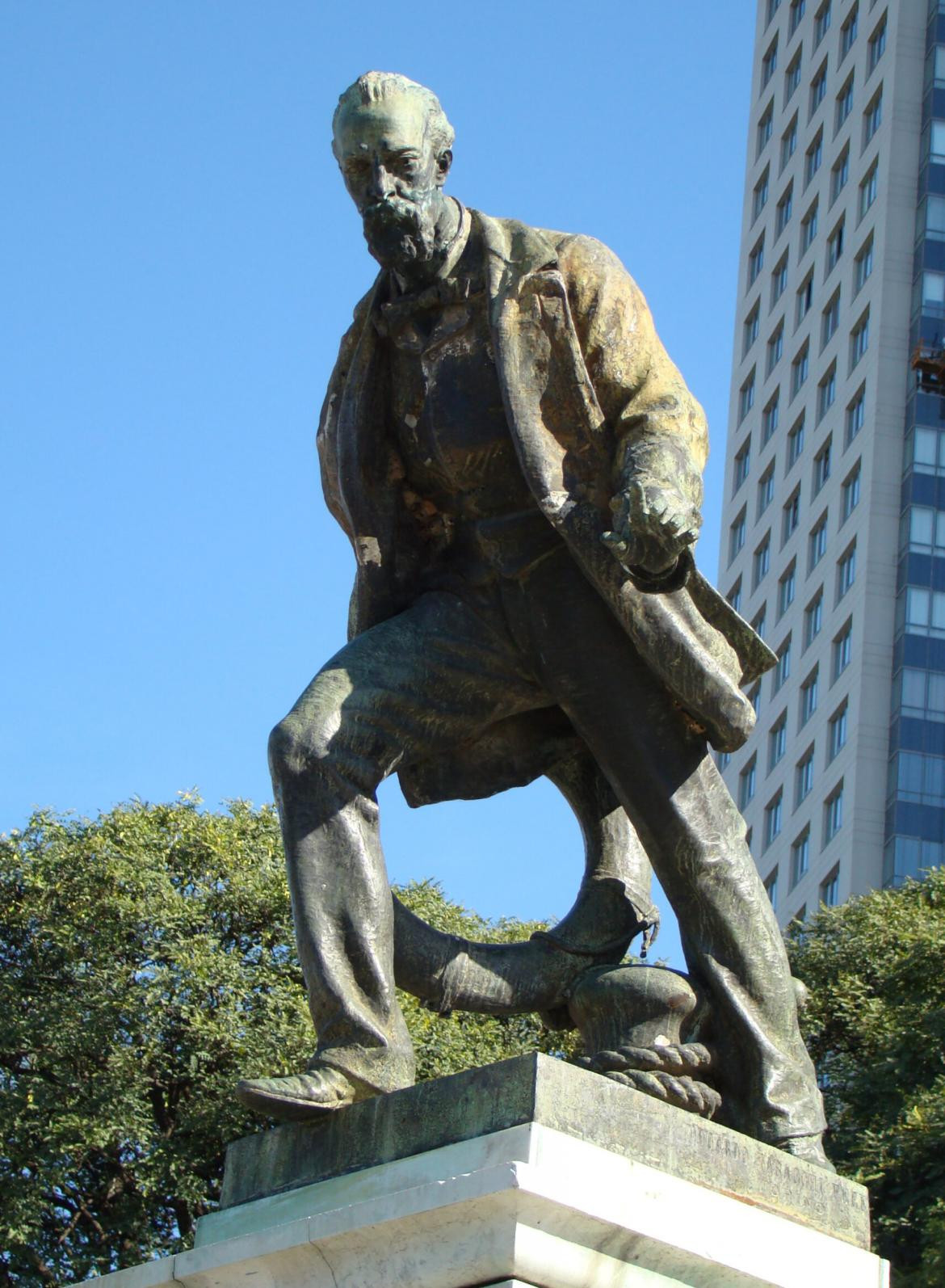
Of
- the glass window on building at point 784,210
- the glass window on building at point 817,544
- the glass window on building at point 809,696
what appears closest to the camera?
the glass window on building at point 809,696

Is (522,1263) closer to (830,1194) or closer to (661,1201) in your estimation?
(661,1201)

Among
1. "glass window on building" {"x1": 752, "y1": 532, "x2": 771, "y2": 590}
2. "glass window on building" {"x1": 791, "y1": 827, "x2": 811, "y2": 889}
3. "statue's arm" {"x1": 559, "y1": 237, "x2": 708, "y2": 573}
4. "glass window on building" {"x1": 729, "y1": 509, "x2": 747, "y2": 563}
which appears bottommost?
"statue's arm" {"x1": 559, "y1": 237, "x2": 708, "y2": 573}

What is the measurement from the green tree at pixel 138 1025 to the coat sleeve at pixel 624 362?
1800 cm

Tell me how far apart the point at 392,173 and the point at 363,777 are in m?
1.67

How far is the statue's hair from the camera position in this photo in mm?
6406

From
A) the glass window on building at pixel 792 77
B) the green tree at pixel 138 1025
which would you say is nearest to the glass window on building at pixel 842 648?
the glass window on building at pixel 792 77

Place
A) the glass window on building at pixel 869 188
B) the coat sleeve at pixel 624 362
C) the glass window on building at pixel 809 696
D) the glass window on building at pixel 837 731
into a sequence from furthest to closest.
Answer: the glass window on building at pixel 869 188 → the glass window on building at pixel 809 696 → the glass window on building at pixel 837 731 → the coat sleeve at pixel 624 362

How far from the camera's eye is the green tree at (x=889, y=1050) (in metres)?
23.4

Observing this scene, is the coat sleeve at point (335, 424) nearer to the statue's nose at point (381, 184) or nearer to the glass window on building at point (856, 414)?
the statue's nose at point (381, 184)

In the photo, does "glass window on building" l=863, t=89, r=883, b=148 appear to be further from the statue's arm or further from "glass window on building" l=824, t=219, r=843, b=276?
the statue's arm

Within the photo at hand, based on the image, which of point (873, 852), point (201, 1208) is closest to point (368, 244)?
point (201, 1208)

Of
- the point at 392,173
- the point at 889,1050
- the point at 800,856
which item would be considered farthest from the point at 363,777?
the point at 800,856

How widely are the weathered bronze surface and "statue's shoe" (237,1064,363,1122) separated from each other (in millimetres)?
62

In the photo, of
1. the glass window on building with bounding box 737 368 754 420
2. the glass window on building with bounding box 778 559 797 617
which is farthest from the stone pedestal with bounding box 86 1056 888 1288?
the glass window on building with bounding box 737 368 754 420
